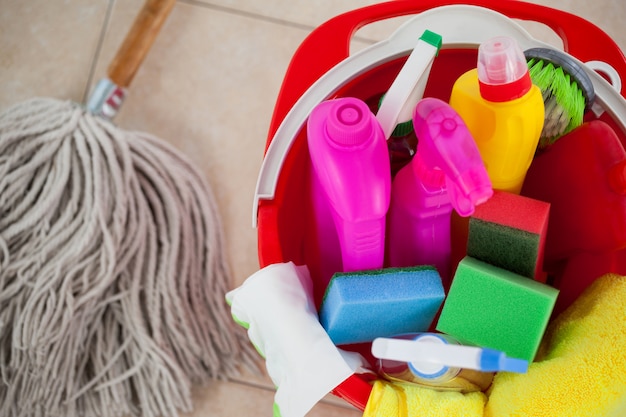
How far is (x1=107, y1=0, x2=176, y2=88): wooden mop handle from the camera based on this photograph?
769 mm

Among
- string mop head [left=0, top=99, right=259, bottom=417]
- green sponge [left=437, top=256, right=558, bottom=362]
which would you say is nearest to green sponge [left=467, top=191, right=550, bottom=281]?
green sponge [left=437, top=256, right=558, bottom=362]

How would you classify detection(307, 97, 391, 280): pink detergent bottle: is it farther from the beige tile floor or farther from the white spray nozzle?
the beige tile floor

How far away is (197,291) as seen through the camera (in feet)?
2.56

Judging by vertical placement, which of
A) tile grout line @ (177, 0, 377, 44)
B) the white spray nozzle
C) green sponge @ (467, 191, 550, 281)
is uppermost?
tile grout line @ (177, 0, 377, 44)

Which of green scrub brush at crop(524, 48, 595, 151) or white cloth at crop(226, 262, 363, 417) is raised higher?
green scrub brush at crop(524, 48, 595, 151)

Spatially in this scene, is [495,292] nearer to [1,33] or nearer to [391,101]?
[391,101]

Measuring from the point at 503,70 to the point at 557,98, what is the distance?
79mm

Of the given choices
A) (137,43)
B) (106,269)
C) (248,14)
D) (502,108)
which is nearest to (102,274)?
(106,269)

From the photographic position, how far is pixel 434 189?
418 mm

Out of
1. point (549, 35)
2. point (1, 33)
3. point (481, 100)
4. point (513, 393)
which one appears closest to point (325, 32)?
point (481, 100)

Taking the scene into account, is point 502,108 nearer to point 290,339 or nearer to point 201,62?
point 290,339

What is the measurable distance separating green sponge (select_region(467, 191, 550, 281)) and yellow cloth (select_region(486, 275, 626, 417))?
0.05m

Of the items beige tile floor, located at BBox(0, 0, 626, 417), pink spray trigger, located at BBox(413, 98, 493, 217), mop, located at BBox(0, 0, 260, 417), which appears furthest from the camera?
beige tile floor, located at BBox(0, 0, 626, 417)

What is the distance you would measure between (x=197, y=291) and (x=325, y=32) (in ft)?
1.27
